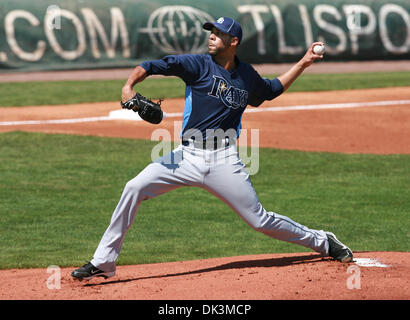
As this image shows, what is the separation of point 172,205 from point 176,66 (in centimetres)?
430

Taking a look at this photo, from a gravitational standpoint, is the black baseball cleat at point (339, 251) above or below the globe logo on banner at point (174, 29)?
below

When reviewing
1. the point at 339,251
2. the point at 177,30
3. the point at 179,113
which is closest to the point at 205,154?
the point at 339,251

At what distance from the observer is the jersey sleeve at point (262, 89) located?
265 inches

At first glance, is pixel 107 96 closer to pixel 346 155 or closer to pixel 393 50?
pixel 346 155

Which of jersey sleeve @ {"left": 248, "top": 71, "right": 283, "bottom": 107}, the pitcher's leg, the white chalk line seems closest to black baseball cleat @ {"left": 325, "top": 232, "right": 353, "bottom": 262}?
the pitcher's leg

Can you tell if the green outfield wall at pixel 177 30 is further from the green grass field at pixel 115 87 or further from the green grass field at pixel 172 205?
the green grass field at pixel 172 205

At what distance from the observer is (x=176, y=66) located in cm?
616

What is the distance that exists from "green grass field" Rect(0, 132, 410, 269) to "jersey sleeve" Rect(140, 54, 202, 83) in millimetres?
2241

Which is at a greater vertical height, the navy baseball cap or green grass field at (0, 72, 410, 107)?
green grass field at (0, 72, 410, 107)

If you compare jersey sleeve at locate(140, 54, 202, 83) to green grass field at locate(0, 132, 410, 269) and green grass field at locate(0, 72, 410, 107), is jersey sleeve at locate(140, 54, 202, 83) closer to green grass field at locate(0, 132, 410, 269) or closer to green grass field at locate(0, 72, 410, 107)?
green grass field at locate(0, 132, 410, 269)

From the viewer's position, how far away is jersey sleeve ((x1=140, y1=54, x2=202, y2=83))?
6.04 meters

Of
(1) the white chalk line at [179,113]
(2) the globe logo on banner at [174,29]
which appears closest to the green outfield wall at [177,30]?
(2) the globe logo on banner at [174,29]

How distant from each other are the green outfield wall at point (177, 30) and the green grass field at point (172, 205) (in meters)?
10.4

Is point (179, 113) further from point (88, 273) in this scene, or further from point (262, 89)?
point (88, 273)
